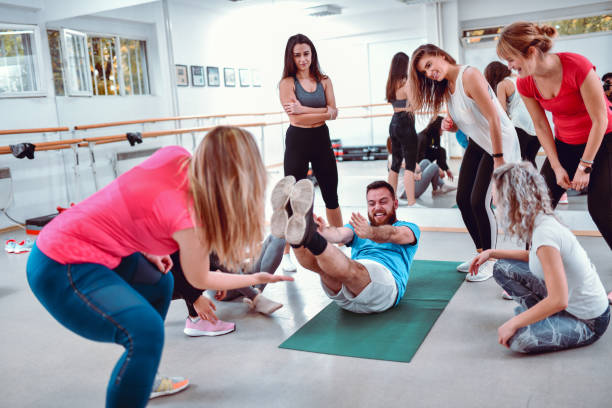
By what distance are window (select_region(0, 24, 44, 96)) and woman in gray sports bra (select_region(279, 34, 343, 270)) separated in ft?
13.0

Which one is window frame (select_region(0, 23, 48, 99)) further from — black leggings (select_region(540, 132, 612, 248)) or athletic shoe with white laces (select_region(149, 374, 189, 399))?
black leggings (select_region(540, 132, 612, 248))

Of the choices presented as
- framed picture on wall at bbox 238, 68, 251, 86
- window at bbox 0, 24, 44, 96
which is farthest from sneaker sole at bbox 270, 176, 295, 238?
window at bbox 0, 24, 44, 96

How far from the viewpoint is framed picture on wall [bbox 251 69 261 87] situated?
5208mm

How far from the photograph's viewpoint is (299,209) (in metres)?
2.01

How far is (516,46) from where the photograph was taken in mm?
2338

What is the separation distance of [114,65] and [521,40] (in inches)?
185

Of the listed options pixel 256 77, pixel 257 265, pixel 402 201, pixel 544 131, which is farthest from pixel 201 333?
pixel 256 77

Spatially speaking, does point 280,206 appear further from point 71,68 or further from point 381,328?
point 71,68

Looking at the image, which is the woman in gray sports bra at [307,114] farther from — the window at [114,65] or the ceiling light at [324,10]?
the window at [114,65]

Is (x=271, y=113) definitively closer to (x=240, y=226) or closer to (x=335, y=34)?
(x=335, y=34)

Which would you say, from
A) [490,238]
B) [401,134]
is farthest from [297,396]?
[401,134]

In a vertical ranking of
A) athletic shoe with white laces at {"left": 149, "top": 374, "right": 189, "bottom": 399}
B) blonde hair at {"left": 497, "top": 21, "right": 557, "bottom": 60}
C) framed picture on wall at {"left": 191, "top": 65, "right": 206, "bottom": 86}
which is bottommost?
athletic shoe with white laces at {"left": 149, "top": 374, "right": 189, "bottom": 399}

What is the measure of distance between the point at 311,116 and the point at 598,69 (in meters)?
2.01

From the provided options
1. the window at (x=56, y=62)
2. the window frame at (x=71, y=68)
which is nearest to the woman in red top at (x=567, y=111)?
the window frame at (x=71, y=68)
